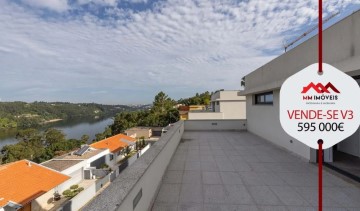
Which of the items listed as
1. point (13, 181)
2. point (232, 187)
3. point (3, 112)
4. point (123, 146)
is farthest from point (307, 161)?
point (3, 112)

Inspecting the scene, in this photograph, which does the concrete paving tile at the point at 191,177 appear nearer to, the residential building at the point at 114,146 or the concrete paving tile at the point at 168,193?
A: the concrete paving tile at the point at 168,193

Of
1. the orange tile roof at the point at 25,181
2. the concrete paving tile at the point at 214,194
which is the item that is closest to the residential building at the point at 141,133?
the orange tile roof at the point at 25,181

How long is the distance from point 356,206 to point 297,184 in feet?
3.04

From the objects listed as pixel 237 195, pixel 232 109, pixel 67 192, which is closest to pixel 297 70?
pixel 237 195

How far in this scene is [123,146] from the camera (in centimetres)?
2952

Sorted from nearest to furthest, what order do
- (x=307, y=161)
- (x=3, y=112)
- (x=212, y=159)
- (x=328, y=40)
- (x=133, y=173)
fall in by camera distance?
(x=133, y=173) < (x=328, y=40) < (x=307, y=161) < (x=212, y=159) < (x=3, y=112)

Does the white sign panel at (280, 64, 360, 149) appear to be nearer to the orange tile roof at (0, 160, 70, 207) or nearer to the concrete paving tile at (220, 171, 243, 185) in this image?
the concrete paving tile at (220, 171, 243, 185)

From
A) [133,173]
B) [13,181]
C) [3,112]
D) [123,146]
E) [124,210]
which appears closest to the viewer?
[124,210]

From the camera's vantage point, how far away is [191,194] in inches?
136

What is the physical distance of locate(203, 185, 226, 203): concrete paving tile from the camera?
10.7 feet

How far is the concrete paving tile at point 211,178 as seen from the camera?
399 cm

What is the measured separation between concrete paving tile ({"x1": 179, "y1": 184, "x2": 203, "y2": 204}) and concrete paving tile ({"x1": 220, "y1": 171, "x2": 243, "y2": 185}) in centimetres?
59

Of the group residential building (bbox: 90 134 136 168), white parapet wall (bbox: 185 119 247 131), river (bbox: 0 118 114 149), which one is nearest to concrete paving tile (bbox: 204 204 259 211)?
white parapet wall (bbox: 185 119 247 131)

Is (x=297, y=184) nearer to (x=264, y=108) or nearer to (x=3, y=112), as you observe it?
(x=264, y=108)
